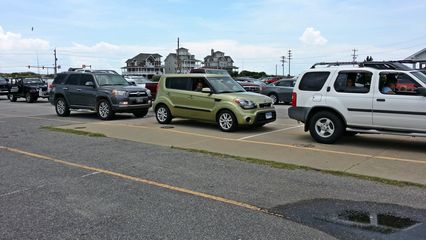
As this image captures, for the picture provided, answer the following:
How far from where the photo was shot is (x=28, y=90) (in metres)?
27.5

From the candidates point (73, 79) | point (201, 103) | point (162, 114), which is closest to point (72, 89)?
point (73, 79)

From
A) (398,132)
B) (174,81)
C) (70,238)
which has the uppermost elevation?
(174,81)

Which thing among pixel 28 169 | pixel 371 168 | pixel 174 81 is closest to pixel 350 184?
pixel 371 168

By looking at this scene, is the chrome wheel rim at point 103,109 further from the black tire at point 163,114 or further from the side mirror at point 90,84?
the black tire at point 163,114

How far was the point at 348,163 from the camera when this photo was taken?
7676 millimetres

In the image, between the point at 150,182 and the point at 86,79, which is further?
the point at 86,79

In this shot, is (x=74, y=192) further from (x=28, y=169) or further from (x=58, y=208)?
(x=28, y=169)

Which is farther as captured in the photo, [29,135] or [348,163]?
[29,135]

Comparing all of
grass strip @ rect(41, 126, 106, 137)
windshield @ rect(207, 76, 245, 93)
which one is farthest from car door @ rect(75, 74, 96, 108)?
windshield @ rect(207, 76, 245, 93)

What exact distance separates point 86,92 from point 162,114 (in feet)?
13.3

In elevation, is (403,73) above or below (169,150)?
above

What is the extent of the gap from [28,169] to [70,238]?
11.5 ft

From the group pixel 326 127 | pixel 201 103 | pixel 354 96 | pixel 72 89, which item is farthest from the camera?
pixel 72 89

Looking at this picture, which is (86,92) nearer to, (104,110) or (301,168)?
(104,110)
